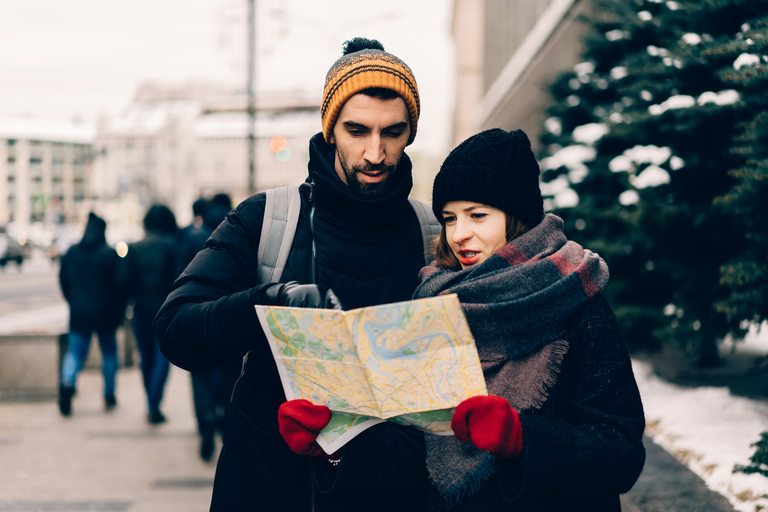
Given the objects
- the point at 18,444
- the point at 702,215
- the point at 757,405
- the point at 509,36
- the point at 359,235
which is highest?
the point at 509,36

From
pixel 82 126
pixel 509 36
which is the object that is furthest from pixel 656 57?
pixel 82 126

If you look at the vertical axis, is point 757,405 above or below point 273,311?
below

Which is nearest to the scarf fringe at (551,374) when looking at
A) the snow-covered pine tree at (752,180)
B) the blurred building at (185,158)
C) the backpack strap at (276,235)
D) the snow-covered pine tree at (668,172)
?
the backpack strap at (276,235)

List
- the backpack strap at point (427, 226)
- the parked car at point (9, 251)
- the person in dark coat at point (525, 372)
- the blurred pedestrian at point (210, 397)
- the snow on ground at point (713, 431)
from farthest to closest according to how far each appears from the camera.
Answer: the parked car at point (9, 251), the blurred pedestrian at point (210, 397), the snow on ground at point (713, 431), the backpack strap at point (427, 226), the person in dark coat at point (525, 372)

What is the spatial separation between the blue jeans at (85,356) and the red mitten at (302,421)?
603 cm

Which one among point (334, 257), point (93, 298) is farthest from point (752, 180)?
point (93, 298)

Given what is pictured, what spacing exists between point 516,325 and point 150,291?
5690 millimetres

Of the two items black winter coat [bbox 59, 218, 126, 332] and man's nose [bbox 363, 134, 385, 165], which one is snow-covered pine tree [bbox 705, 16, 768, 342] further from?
black winter coat [bbox 59, 218, 126, 332]

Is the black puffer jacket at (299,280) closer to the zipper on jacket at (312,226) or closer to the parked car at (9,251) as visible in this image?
the zipper on jacket at (312,226)

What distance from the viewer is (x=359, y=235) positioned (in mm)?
2066

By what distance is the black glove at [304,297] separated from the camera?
5.24 ft

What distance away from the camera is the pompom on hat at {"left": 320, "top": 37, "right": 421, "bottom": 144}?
6.58 ft

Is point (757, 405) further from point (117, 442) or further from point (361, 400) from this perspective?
point (117, 442)

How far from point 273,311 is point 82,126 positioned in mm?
128116
